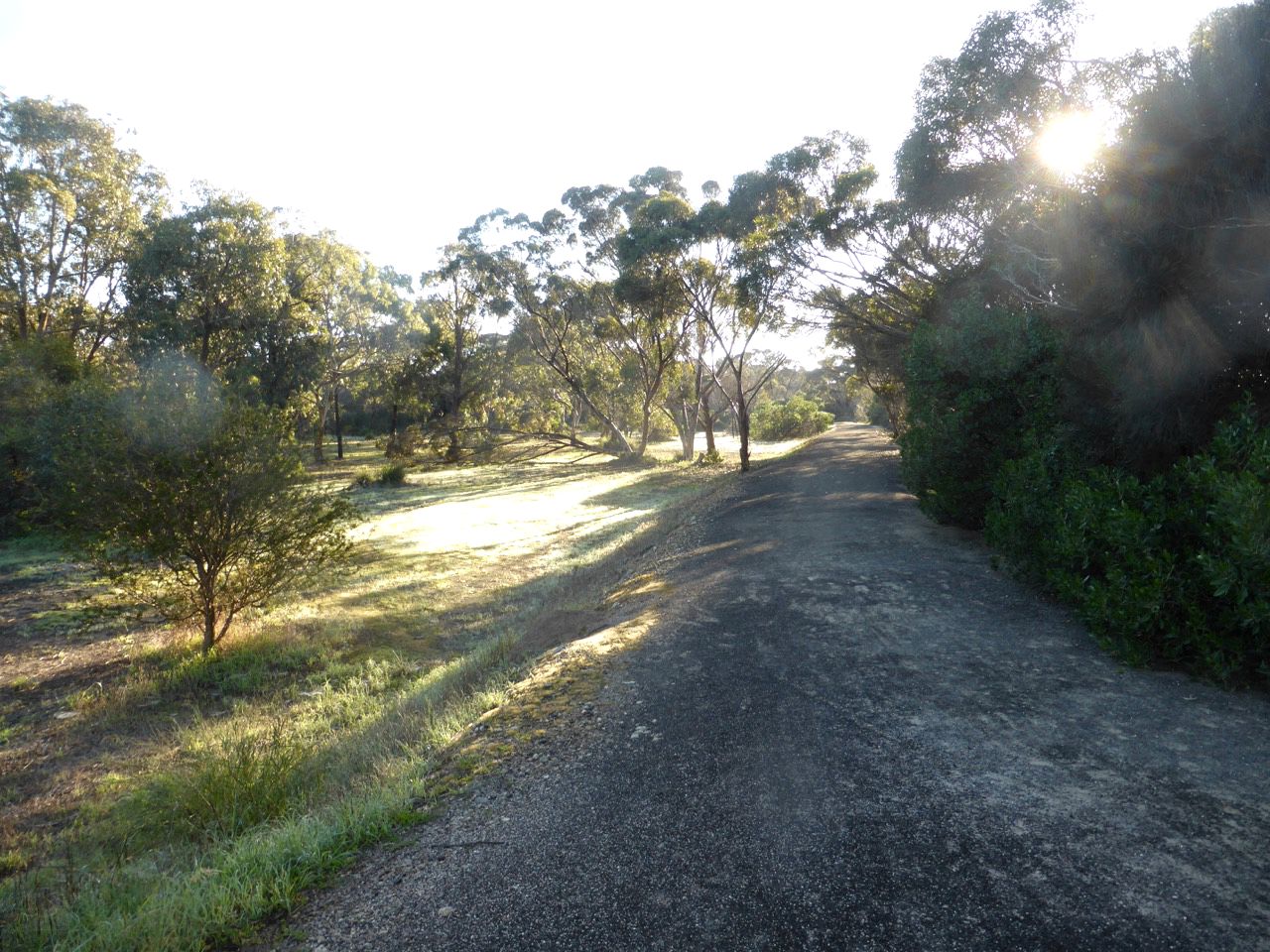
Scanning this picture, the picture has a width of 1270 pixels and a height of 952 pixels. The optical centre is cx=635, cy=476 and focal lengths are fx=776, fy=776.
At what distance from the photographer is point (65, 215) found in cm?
2348

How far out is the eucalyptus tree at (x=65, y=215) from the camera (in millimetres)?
22688

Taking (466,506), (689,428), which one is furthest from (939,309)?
(689,428)

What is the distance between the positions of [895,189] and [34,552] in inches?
806

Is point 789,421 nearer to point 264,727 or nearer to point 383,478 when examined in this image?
point 383,478

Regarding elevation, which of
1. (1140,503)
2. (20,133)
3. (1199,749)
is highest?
(20,133)

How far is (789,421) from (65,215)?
46253 millimetres

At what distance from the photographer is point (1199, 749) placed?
4.27 metres

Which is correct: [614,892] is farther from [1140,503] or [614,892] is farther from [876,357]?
[876,357]

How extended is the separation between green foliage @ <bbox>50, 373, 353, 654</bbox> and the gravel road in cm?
627

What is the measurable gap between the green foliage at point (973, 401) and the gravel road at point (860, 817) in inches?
174

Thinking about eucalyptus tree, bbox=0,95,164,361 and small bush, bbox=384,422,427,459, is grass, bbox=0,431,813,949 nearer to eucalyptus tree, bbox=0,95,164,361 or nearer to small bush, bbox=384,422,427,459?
eucalyptus tree, bbox=0,95,164,361

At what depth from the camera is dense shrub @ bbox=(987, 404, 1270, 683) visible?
4.73 metres

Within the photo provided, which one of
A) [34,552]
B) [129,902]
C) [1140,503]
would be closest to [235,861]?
[129,902]

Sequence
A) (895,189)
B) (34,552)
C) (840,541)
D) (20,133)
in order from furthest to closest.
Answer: (20,133) → (895,189) → (34,552) → (840,541)
